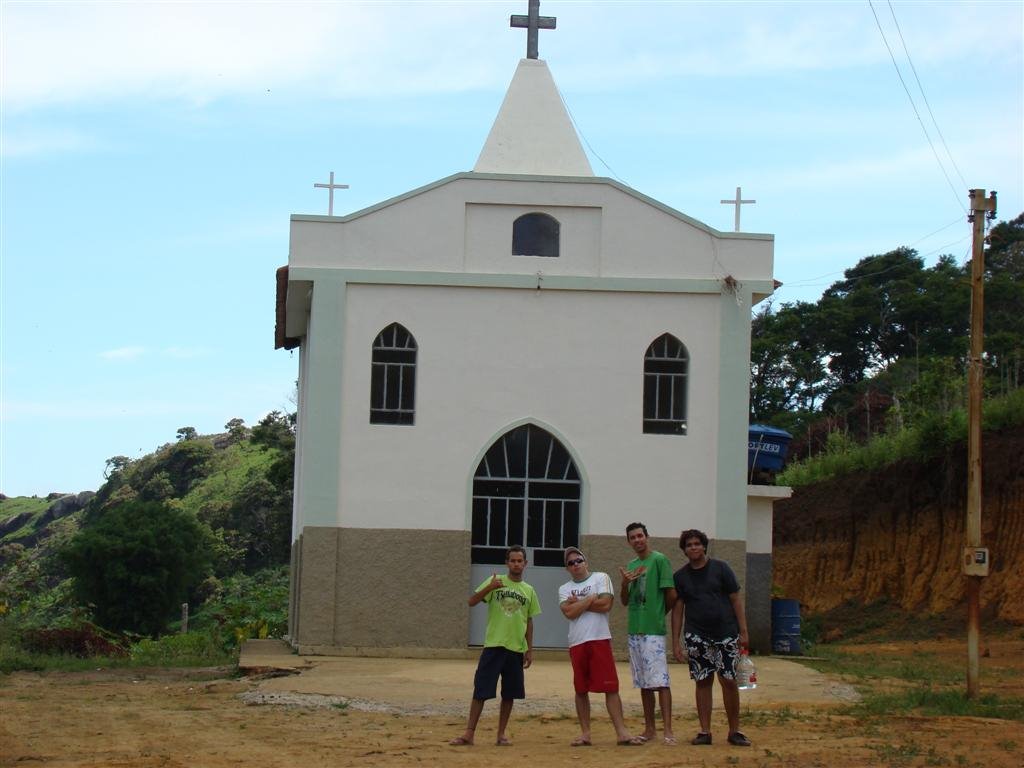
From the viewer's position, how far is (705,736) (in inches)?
477

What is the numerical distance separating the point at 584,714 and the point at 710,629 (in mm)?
1239

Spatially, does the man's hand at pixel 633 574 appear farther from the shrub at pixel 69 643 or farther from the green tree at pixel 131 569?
the green tree at pixel 131 569

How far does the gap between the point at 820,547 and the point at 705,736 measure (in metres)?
21.2

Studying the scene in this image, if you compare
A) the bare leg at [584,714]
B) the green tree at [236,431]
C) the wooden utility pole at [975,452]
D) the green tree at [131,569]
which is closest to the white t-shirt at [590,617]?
the bare leg at [584,714]

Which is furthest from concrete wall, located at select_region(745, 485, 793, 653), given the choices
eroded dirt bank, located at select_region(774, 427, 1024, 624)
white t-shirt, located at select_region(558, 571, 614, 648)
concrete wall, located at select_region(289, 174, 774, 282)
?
white t-shirt, located at select_region(558, 571, 614, 648)

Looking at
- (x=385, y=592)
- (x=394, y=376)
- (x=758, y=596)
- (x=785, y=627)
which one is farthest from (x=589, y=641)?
(x=785, y=627)

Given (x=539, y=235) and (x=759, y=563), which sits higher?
(x=539, y=235)

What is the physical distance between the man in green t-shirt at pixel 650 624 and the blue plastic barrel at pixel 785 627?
961 cm

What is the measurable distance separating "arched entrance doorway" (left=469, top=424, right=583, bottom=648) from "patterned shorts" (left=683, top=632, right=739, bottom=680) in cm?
851

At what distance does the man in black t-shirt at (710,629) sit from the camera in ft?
39.2

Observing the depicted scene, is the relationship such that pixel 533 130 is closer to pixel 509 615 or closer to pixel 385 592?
pixel 385 592

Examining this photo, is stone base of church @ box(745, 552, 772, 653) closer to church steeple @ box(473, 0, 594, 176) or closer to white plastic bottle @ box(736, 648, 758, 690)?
church steeple @ box(473, 0, 594, 176)

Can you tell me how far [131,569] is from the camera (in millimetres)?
31531

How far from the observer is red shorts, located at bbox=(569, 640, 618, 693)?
12.2 metres
